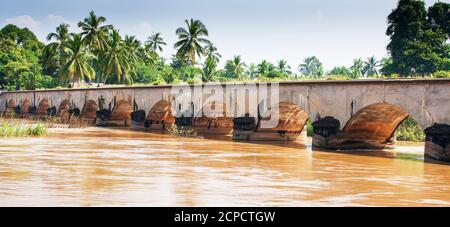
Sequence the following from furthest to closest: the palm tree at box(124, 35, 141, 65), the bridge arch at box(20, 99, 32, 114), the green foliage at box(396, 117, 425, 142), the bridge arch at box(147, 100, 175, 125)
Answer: the palm tree at box(124, 35, 141, 65), the bridge arch at box(20, 99, 32, 114), the bridge arch at box(147, 100, 175, 125), the green foliage at box(396, 117, 425, 142)

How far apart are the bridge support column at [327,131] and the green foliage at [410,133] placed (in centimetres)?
1143

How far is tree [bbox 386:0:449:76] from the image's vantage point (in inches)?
2564

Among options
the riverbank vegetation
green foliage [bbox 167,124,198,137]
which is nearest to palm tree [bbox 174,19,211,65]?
the riverbank vegetation

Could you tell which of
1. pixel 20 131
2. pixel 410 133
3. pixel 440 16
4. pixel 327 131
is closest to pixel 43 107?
pixel 20 131

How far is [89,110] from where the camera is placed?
63.2m

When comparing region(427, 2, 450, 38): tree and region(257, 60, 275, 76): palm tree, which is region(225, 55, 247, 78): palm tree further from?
region(427, 2, 450, 38): tree

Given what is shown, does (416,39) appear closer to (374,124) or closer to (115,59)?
(115,59)

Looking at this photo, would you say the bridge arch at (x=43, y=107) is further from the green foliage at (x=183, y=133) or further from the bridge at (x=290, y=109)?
the green foliage at (x=183, y=133)

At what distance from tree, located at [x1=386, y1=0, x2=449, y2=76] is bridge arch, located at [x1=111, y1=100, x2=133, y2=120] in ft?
92.5

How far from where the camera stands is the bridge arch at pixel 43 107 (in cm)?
7072

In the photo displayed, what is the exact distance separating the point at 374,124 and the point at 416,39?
1391 inches

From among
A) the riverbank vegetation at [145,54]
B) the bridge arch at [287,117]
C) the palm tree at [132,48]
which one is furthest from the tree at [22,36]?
the bridge arch at [287,117]

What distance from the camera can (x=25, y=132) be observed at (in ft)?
130

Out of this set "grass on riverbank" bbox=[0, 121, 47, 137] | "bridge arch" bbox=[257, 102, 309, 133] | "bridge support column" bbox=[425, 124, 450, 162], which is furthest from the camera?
"bridge arch" bbox=[257, 102, 309, 133]
